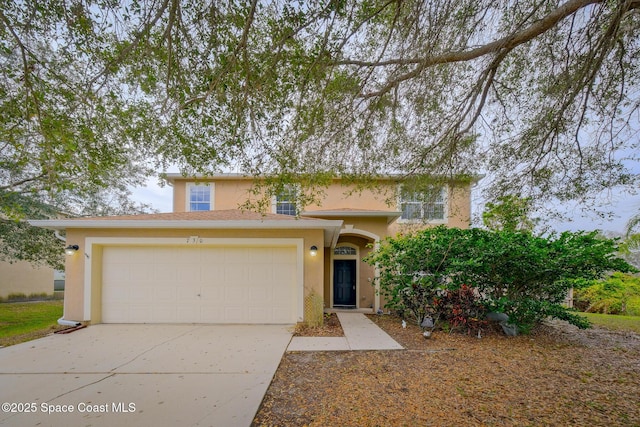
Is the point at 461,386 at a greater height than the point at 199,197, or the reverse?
the point at 199,197

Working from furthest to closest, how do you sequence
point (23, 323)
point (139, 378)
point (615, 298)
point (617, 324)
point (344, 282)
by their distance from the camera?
point (344, 282), point (615, 298), point (23, 323), point (617, 324), point (139, 378)

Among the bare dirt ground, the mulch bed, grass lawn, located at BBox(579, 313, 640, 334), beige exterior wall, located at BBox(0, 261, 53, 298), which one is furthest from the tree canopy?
beige exterior wall, located at BBox(0, 261, 53, 298)

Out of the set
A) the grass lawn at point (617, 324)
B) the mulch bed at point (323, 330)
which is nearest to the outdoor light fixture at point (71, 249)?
the mulch bed at point (323, 330)

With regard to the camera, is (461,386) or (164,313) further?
(164,313)

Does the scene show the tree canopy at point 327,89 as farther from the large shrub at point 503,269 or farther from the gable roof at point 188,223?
the gable roof at point 188,223

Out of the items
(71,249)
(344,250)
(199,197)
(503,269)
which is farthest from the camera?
(199,197)

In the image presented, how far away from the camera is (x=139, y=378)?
4.27 meters

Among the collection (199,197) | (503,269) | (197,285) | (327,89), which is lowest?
(197,285)

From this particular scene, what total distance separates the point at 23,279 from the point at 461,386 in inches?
852

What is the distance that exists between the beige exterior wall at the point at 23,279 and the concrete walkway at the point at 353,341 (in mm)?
16455

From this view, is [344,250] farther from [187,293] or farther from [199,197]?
[199,197]

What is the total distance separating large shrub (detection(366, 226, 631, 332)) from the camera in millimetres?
6059

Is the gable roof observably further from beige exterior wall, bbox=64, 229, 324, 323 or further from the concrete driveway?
the concrete driveway

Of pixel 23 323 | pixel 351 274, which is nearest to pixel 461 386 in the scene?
pixel 351 274
